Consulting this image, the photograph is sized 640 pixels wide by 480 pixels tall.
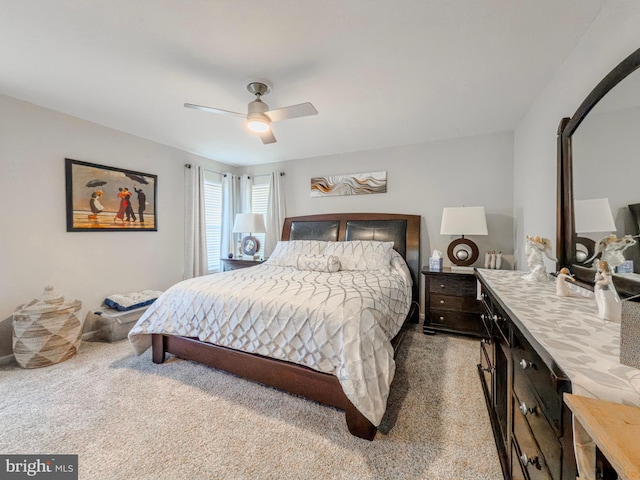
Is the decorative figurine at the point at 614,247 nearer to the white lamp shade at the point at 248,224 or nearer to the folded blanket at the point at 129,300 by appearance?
the white lamp shade at the point at 248,224

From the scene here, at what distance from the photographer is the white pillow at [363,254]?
10.0 feet

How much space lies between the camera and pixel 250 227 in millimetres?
4125

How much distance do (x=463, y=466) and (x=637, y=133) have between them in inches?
67.7

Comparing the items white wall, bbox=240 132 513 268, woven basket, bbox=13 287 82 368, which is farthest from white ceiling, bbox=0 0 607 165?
woven basket, bbox=13 287 82 368

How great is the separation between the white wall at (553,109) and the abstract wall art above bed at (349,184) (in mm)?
1610

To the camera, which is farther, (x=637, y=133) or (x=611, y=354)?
(x=637, y=133)

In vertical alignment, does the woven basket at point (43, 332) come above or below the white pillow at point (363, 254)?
below

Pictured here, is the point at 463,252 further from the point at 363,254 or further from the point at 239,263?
the point at 239,263

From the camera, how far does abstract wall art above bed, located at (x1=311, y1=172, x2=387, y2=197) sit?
3811mm

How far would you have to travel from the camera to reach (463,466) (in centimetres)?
135

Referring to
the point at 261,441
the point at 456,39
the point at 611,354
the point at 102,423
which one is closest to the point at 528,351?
the point at 611,354

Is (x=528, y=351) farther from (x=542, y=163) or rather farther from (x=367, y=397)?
(x=542, y=163)

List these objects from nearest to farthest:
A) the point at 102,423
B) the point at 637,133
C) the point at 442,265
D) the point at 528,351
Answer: the point at 528,351
the point at 637,133
the point at 102,423
the point at 442,265

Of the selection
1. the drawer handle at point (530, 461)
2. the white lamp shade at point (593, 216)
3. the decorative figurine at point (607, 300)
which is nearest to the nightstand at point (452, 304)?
the white lamp shade at point (593, 216)
